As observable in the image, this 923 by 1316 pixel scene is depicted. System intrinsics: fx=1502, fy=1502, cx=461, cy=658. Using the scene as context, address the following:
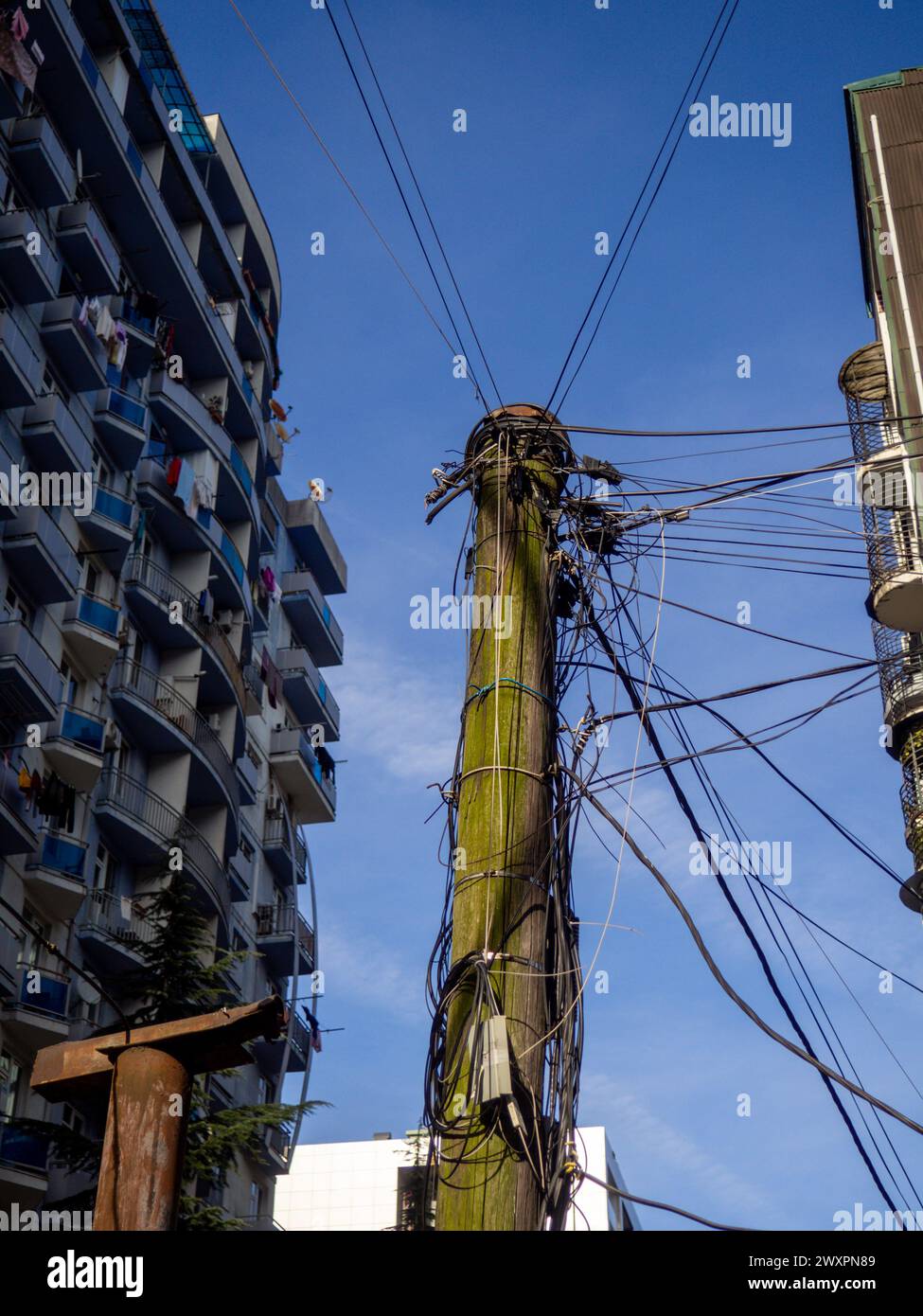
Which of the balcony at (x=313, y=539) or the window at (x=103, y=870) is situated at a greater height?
the balcony at (x=313, y=539)

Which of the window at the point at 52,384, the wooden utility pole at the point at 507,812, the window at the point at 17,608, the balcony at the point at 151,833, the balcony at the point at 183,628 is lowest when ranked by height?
the wooden utility pole at the point at 507,812

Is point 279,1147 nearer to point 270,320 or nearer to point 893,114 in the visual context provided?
point 270,320

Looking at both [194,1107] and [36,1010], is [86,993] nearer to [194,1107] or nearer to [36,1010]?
[36,1010]

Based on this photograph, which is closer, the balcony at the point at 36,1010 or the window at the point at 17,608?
the balcony at the point at 36,1010

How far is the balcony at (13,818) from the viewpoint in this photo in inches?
1022

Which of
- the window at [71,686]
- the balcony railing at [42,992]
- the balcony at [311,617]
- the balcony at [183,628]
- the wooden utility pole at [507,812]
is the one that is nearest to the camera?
the wooden utility pole at [507,812]

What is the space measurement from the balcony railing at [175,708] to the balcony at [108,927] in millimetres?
4270

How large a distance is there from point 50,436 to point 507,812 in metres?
24.3

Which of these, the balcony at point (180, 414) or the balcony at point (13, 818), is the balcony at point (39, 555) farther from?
the balcony at point (180, 414)

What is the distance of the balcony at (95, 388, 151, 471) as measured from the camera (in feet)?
106

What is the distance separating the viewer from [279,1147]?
130 ft

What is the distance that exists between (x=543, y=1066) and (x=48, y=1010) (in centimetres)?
2163

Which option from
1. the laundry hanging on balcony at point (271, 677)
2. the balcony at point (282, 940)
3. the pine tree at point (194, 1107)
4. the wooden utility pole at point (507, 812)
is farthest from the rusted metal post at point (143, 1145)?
the laundry hanging on balcony at point (271, 677)
